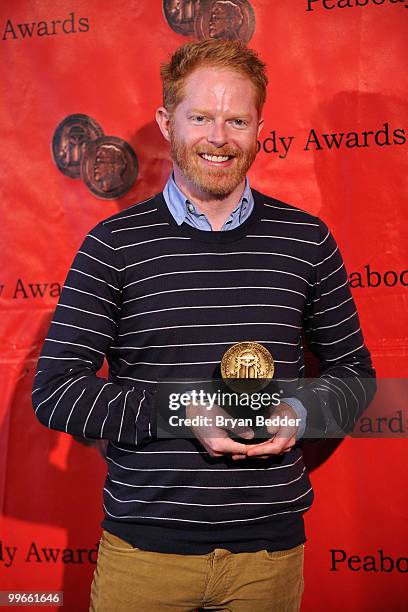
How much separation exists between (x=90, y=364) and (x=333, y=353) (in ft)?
1.90

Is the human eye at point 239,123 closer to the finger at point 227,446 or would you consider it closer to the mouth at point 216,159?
the mouth at point 216,159

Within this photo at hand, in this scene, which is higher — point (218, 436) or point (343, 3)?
point (343, 3)

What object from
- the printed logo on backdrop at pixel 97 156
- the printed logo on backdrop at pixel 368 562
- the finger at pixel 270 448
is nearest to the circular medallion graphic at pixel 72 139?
the printed logo on backdrop at pixel 97 156

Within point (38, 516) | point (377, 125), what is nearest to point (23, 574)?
point (38, 516)

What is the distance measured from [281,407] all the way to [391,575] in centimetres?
95

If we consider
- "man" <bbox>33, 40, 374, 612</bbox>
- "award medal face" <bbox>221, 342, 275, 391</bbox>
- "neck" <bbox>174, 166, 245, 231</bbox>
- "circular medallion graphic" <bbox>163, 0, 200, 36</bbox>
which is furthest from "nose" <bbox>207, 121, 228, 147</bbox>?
"circular medallion graphic" <bbox>163, 0, 200, 36</bbox>

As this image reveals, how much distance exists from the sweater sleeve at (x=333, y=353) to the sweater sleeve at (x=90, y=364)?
37cm

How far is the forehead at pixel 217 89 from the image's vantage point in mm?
1625

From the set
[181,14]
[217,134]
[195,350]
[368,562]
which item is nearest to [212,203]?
[217,134]

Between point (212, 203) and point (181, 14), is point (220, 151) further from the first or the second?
point (181, 14)

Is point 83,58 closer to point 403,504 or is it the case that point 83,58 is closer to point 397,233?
point 397,233

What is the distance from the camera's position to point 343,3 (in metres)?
2.10

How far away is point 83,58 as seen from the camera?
222 cm

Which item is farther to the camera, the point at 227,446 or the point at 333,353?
the point at 333,353
